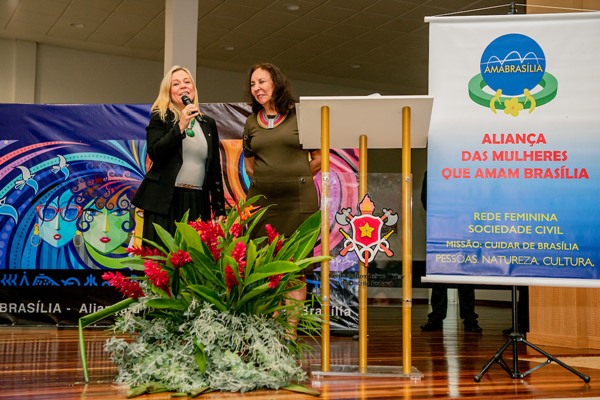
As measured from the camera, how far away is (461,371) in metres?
3.05

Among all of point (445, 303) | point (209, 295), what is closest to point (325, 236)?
point (209, 295)

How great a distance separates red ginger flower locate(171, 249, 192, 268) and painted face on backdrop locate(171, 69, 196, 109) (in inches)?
35.0

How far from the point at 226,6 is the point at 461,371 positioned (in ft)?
18.7

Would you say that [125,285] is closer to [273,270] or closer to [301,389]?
[273,270]

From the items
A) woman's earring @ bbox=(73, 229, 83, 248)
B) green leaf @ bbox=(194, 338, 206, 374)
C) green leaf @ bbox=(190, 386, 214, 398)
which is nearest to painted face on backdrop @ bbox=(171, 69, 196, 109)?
green leaf @ bbox=(194, 338, 206, 374)

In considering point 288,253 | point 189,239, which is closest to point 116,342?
point 189,239

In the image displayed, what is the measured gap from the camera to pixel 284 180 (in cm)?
303

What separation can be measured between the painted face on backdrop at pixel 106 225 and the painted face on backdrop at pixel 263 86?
225 cm

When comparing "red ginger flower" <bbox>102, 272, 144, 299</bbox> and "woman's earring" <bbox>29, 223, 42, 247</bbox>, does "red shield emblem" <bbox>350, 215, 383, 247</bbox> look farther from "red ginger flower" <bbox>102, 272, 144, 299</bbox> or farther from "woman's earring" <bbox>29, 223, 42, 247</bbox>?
"woman's earring" <bbox>29, 223, 42, 247</bbox>

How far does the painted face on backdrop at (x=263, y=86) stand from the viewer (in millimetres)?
3029

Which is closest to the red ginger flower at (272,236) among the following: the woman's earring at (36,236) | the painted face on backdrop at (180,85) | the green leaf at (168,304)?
the green leaf at (168,304)

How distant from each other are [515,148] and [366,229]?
0.66 metres

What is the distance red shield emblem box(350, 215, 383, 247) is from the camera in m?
2.70

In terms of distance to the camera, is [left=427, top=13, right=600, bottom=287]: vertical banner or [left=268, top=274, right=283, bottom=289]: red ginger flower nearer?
[left=268, top=274, right=283, bottom=289]: red ginger flower
